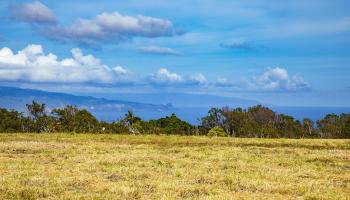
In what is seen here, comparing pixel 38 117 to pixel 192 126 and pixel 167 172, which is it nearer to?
pixel 192 126

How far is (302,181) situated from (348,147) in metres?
19.3

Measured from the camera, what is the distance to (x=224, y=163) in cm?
2731

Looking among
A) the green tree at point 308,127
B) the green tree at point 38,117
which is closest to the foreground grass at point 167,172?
the green tree at point 38,117

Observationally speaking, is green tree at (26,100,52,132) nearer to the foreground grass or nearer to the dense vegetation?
the dense vegetation

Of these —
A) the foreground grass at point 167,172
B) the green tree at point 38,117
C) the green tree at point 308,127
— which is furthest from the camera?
the green tree at point 308,127

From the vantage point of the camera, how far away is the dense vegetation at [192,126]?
215 ft

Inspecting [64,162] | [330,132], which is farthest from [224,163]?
[330,132]

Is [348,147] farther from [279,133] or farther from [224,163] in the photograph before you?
[279,133]

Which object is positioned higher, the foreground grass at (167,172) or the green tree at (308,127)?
the green tree at (308,127)

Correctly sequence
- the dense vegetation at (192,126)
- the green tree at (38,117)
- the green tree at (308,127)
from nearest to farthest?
1. the green tree at (38,117)
2. the dense vegetation at (192,126)
3. the green tree at (308,127)

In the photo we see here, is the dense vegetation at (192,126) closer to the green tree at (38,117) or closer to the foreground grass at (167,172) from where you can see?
the green tree at (38,117)

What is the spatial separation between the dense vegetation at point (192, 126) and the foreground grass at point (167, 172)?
24.2m

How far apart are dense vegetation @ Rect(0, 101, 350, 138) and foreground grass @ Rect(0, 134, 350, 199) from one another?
2417cm

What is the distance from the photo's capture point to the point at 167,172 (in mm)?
23547
